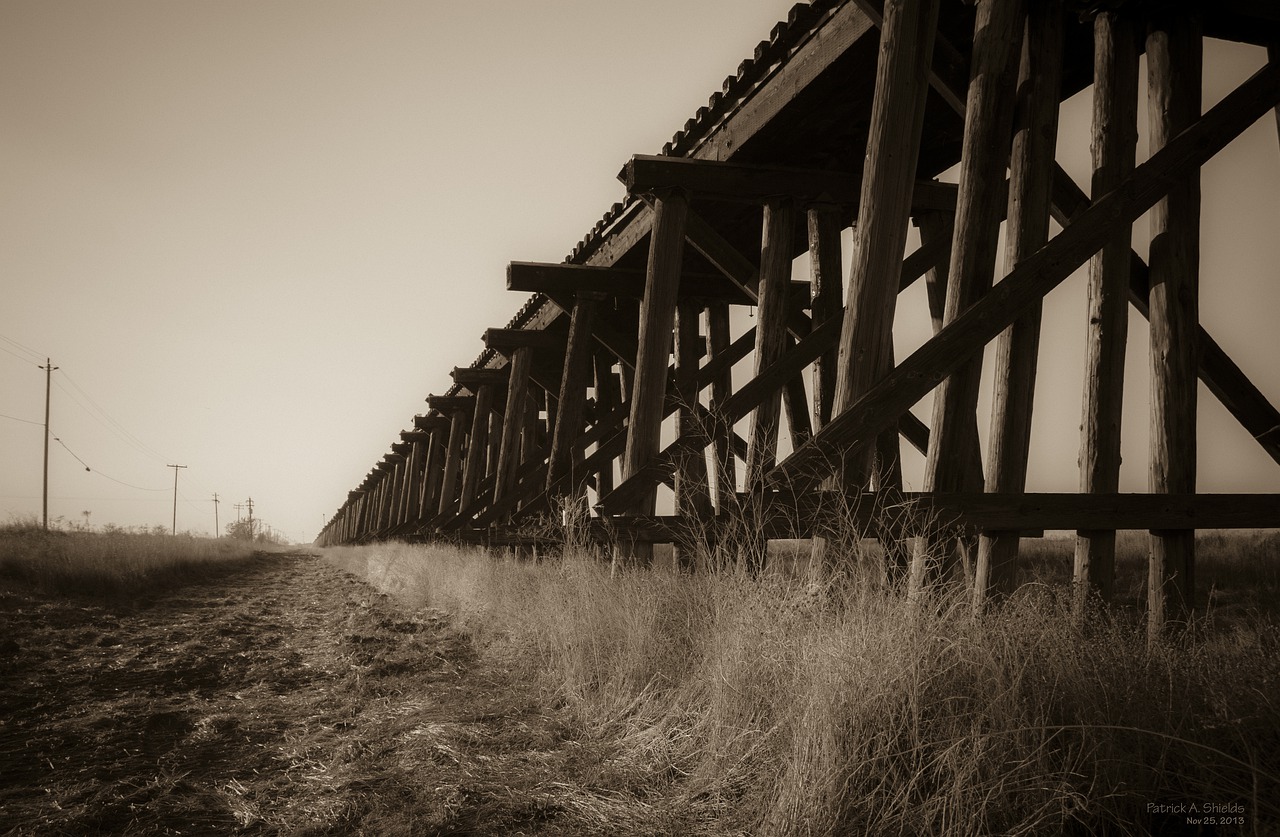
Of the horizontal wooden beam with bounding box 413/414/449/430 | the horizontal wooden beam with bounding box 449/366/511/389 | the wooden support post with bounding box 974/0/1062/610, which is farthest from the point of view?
the horizontal wooden beam with bounding box 413/414/449/430

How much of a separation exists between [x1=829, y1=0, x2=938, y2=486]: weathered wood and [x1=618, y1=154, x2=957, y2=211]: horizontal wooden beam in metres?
1.76

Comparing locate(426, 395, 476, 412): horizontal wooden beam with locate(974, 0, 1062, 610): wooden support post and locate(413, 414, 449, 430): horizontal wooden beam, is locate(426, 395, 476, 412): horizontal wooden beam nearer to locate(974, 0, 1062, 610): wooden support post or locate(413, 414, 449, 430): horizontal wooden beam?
locate(413, 414, 449, 430): horizontal wooden beam

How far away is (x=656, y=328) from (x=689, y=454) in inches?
37.6

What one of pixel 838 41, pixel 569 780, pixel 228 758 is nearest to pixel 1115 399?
pixel 838 41

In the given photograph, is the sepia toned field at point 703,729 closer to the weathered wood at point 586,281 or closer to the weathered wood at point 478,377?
the weathered wood at point 586,281

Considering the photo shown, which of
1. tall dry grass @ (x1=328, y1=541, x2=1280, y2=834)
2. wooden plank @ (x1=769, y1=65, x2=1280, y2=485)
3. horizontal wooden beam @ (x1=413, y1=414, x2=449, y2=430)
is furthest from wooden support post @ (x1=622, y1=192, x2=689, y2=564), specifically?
horizontal wooden beam @ (x1=413, y1=414, x2=449, y2=430)

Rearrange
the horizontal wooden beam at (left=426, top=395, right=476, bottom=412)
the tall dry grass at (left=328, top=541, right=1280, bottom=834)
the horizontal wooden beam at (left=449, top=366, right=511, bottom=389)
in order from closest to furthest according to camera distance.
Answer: the tall dry grass at (left=328, top=541, right=1280, bottom=834)
the horizontal wooden beam at (left=449, top=366, right=511, bottom=389)
the horizontal wooden beam at (left=426, top=395, right=476, bottom=412)

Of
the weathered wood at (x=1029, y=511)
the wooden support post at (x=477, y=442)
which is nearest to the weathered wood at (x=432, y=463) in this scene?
the wooden support post at (x=477, y=442)

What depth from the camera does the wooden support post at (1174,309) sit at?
11.3 feet

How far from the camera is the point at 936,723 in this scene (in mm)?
1979

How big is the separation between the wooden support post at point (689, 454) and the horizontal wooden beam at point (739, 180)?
137 cm

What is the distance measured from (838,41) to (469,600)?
5.14 metres

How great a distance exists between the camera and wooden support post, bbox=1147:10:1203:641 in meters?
3.44

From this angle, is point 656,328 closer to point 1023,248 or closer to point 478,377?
point 1023,248
